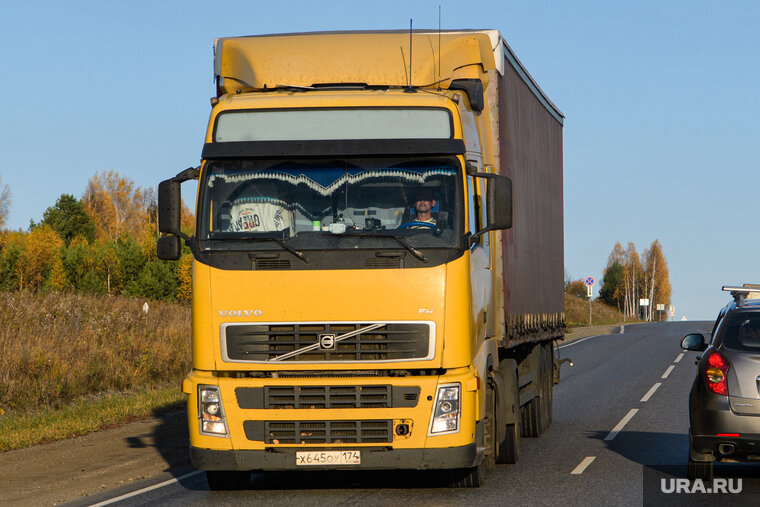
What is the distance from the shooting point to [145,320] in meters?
28.5

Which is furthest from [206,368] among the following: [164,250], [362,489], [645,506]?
[645,506]

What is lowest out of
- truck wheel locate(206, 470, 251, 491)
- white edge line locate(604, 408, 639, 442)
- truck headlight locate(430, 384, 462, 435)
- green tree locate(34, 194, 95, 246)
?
white edge line locate(604, 408, 639, 442)

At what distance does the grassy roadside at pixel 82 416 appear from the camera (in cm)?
1500

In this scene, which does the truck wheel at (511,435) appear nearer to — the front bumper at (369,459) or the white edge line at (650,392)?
the front bumper at (369,459)

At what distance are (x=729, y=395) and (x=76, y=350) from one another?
1492 centimetres

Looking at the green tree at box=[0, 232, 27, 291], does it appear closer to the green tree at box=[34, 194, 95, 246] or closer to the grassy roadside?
the green tree at box=[34, 194, 95, 246]

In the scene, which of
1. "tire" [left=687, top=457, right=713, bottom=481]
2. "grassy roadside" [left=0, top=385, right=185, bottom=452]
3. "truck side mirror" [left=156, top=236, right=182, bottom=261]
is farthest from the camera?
"grassy roadside" [left=0, top=385, right=185, bottom=452]

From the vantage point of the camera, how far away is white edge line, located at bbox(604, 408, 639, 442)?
15.2 metres

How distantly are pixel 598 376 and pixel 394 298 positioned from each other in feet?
64.6

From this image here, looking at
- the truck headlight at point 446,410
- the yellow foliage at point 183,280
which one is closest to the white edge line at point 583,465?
the truck headlight at point 446,410

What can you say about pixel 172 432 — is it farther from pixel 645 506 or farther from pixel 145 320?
pixel 145 320

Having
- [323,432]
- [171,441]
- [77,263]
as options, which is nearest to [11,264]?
[77,263]

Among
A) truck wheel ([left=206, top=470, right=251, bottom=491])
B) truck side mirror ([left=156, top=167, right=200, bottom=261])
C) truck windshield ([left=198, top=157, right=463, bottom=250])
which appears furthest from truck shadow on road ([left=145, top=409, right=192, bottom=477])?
truck windshield ([left=198, top=157, right=463, bottom=250])

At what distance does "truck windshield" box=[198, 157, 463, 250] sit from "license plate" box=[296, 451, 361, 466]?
5.68 feet
